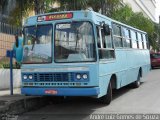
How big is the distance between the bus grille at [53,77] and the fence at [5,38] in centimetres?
771

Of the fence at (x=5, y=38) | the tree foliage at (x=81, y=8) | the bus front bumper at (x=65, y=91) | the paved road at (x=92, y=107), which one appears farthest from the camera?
the fence at (x=5, y=38)

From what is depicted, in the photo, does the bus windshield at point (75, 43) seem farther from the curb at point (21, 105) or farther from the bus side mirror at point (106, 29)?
the curb at point (21, 105)

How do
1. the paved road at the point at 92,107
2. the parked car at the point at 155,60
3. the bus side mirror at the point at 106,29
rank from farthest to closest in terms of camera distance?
the parked car at the point at 155,60, the bus side mirror at the point at 106,29, the paved road at the point at 92,107

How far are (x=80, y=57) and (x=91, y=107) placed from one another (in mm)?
2093

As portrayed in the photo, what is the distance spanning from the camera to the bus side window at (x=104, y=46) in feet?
36.5

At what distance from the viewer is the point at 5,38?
19.9 metres

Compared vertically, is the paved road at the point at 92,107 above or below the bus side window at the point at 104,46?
below

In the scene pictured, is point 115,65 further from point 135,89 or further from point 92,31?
point 135,89

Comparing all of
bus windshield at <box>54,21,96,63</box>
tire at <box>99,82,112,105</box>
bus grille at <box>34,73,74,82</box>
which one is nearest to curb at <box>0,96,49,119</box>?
bus grille at <box>34,73,74,82</box>

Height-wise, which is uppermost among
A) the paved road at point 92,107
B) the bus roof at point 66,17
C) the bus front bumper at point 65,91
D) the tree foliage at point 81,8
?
the tree foliage at point 81,8

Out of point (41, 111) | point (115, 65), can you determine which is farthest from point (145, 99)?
point (41, 111)

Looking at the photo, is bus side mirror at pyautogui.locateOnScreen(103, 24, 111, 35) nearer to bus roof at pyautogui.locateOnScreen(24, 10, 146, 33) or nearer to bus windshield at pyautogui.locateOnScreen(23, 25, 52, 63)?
bus roof at pyautogui.locateOnScreen(24, 10, 146, 33)

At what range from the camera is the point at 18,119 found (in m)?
10.4

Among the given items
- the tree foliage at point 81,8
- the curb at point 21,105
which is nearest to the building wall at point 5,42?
the tree foliage at point 81,8
